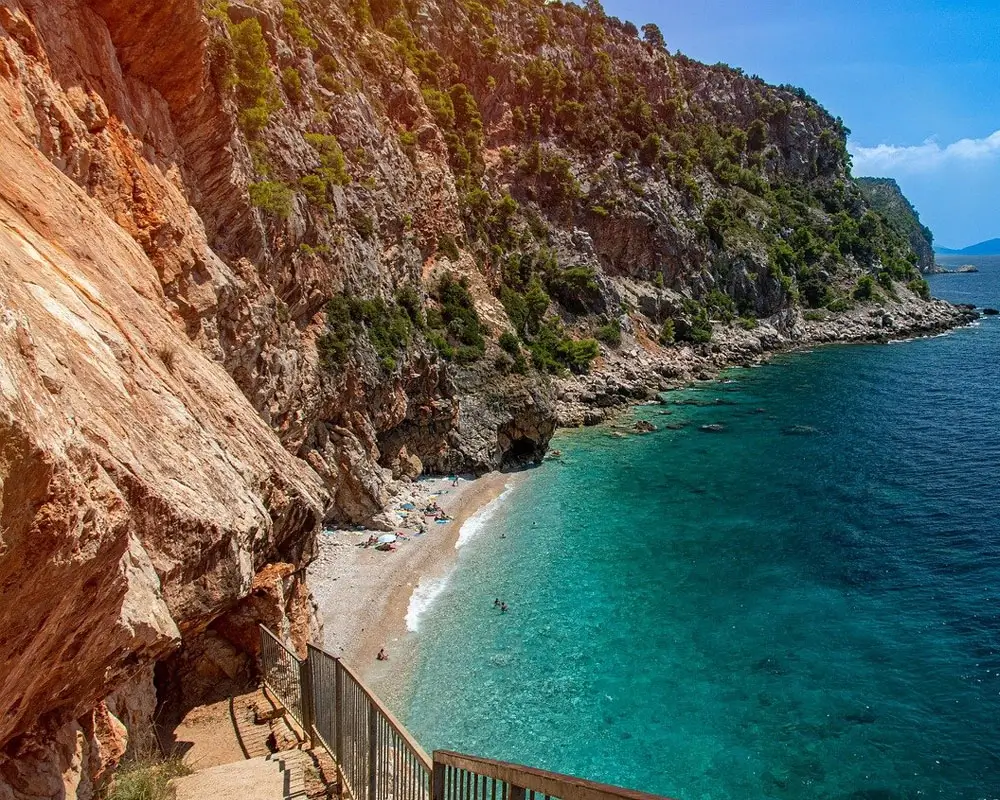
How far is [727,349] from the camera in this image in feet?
247

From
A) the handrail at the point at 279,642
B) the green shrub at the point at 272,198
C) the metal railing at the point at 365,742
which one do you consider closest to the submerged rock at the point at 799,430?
the green shrub at the point at 272,198

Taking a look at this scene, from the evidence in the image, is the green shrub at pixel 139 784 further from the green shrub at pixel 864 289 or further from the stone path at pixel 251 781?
the green shrub at pixel 864 289

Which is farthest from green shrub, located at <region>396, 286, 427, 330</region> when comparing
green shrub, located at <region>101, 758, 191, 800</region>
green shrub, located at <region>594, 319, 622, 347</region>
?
green shrub, located at <region>101, 758, 191, 800</region>

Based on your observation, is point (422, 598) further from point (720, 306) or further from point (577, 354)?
point (720, 306)

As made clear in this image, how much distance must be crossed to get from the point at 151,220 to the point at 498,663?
17.9 meters

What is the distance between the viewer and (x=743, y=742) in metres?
19.1

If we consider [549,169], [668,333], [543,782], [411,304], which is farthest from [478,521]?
[549,169]

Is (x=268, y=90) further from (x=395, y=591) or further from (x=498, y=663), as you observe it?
(x=498, y=663)

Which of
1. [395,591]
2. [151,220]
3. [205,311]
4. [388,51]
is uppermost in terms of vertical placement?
[388,51]

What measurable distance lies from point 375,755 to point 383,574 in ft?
72.3

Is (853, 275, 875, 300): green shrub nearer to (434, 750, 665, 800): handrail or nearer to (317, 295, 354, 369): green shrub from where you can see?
(317, 295, 354, 369): green shrub

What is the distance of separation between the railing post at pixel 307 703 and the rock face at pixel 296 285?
1599 millimetres

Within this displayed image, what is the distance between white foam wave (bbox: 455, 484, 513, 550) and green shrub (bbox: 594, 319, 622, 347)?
1221 inches

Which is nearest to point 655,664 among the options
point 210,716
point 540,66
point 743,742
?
point 743,742
